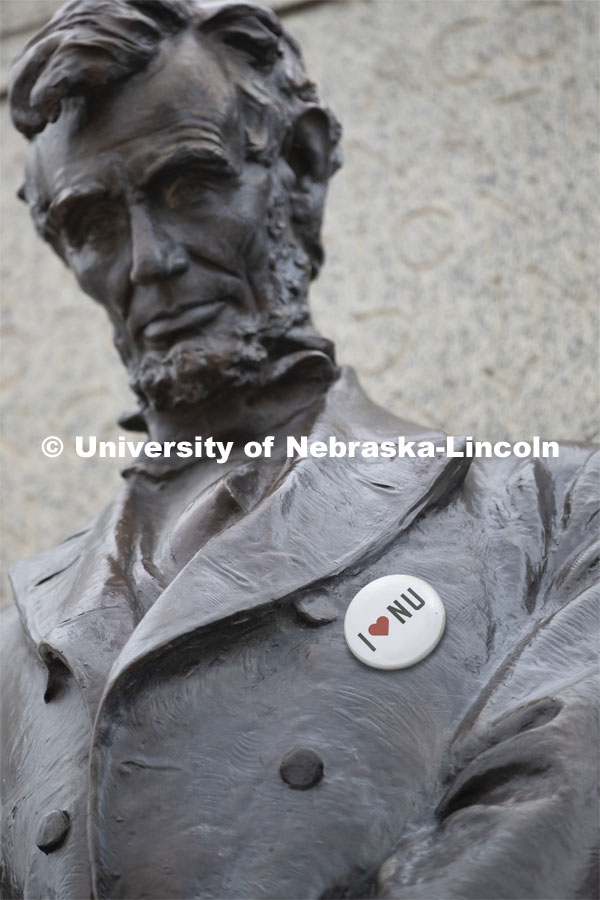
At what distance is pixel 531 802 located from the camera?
139cm

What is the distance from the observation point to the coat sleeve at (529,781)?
136cm

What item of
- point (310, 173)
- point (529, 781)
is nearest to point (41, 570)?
point (310, 173)

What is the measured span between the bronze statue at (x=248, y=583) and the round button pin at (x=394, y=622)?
14mm

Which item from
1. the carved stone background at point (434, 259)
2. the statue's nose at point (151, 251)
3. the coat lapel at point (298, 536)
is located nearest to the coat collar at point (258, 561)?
the coat lapel at point (298, 536)

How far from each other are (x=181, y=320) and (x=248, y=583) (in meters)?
0.41

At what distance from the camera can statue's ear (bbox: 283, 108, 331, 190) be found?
2100 mm

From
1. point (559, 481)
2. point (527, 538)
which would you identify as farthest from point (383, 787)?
point (559, 481)

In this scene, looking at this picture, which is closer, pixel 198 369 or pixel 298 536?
pixel 298 536

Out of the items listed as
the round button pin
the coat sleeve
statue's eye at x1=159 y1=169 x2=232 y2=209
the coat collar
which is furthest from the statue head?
the coat sleeve

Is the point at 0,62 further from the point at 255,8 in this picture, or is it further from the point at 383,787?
the point at 383,787

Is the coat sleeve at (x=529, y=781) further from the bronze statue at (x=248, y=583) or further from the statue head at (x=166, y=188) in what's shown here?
the statue head at (x=166, y=188)

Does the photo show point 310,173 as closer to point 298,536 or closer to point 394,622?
point 298,536

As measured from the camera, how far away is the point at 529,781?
4.67 ft

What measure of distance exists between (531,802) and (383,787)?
152mm
